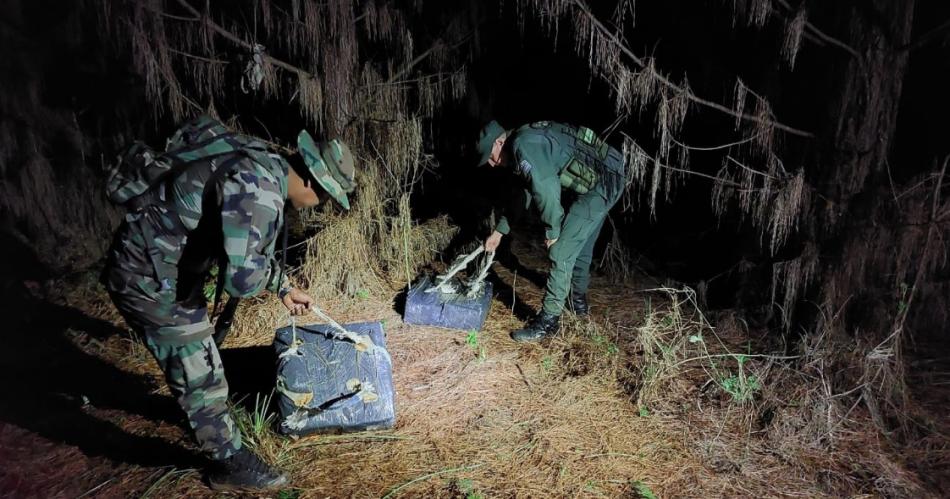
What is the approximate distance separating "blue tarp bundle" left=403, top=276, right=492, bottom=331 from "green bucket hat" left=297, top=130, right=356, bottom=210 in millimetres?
1782

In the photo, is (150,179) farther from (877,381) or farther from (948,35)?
(948,35)

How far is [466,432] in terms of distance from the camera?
3.17 m

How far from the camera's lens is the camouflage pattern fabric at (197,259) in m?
2.22

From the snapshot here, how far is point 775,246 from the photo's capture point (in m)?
4.02

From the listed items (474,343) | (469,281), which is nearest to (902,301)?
(474,343)

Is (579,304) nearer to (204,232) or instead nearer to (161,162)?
(204,232)

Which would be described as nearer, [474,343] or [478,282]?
[474,343]

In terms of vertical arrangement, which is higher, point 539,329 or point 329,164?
point 329,164

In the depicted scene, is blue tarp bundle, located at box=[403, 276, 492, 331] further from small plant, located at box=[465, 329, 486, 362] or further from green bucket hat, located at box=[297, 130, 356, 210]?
green bucket hat, located at box=[297, 130, 356, 210]

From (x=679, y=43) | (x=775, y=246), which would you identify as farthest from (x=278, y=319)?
(x=679, y=43)

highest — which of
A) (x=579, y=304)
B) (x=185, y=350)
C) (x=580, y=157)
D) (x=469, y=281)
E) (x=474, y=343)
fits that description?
(x=580, y=157)

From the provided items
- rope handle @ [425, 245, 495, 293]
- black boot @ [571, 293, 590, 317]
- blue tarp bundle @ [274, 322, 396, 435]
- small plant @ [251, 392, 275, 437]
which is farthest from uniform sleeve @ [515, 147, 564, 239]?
small plant @ [251, 392, 275, 437]

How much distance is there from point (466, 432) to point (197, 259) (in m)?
1.66

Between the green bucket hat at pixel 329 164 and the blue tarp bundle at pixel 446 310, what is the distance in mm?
1782
